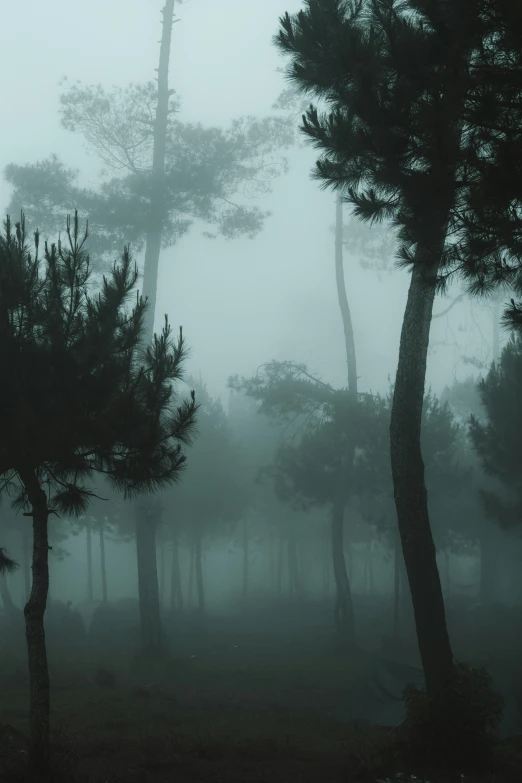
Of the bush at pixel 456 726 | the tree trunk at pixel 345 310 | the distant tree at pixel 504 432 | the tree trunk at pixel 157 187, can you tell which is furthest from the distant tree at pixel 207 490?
the bush at pixel 456 726

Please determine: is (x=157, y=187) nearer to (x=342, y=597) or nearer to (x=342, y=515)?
(x=342, y=515)

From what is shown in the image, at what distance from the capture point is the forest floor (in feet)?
23.1

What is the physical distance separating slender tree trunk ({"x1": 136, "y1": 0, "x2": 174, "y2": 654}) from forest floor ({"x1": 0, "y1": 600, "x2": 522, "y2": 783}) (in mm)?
1103

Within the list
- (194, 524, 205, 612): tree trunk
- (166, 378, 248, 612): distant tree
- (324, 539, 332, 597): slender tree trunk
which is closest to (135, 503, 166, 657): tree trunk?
(166, 378, 248, 612): distant tree

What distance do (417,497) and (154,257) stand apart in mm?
14746

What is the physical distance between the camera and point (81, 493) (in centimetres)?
741

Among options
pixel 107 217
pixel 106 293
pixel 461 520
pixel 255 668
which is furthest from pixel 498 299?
pixel 106 293

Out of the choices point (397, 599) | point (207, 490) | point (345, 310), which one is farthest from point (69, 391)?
point (207, 490)

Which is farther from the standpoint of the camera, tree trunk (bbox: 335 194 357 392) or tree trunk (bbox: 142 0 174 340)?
tree trunk (bbox: 335 194 357 392)

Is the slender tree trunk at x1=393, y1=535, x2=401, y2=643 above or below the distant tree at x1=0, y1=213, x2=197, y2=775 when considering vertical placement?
below

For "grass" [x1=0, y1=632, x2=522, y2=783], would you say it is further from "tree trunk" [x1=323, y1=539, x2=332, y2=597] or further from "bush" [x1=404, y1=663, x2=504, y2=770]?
"tree trunk" [x1=323, y1=539, x2=332, y2=597]

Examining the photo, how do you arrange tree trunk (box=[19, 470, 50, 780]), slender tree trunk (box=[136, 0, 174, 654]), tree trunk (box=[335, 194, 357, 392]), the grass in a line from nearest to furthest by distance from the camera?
tree trunk (box=[19, 470, 50, 780]) → the grass → slender tree trunk (box=[136, 0, 174, 654]) → tree trunk (box=[335, 194, 357, 392])

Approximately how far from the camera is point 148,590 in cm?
1922

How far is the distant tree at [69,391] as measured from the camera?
6.57 metres
